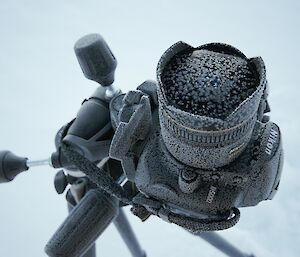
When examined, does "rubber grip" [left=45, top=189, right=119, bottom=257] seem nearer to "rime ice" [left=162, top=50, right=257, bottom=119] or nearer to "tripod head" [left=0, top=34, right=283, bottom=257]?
"tripod head" [left=0, top=34, right=283, bottom=257]

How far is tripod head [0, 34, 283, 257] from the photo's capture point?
0.71 metres

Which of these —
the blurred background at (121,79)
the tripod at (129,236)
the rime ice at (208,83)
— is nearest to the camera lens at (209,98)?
the rime ice at (208,83)

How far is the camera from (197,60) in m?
0.75

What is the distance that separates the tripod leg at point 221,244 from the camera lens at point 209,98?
2.39ft

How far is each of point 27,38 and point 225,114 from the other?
1.66m

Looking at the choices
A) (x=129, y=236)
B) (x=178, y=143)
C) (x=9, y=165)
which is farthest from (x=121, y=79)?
(x=178, y=143)

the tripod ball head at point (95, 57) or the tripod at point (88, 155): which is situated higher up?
the tripod ball head at point (95, 57)

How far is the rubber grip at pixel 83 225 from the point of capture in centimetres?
110

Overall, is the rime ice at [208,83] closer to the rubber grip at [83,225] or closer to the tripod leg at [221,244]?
the rubber grip at [83,225]

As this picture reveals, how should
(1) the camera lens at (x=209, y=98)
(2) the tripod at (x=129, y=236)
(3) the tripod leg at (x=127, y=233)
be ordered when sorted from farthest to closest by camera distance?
(3) the tripod leg at (x=127, y=233) < (2) the tripod at (x=129, y=236) < (1) the camera lens at (x=209, y=98)

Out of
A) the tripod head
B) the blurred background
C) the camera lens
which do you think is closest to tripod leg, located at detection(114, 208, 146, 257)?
the blurred background

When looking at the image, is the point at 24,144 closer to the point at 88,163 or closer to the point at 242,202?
the point at 88,163

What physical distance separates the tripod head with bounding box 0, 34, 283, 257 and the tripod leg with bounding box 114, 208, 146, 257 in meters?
0.24

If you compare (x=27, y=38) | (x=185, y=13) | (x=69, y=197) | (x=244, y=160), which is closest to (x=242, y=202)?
(x=244, y=160)
